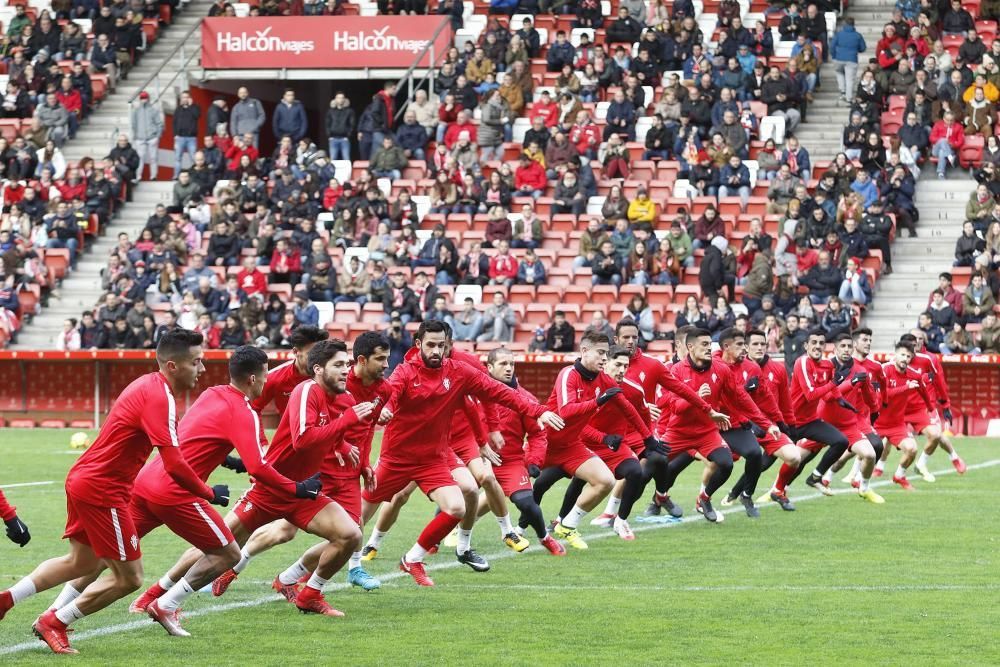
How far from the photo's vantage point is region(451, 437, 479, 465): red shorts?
13742mm

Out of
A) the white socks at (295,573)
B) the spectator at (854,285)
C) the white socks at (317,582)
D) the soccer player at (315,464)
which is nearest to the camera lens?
the soccer player at (315,464)

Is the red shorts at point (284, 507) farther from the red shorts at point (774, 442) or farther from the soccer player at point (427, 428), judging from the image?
the red shorts at point (774, 442)

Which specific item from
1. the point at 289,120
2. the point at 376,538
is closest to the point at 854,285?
the point at 289,120

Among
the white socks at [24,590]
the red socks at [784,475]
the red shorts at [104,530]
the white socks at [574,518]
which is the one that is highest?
the red shorts at [104,530]

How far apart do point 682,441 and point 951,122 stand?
16.8 meters

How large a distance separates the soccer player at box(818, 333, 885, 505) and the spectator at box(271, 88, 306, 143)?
18.7 metres

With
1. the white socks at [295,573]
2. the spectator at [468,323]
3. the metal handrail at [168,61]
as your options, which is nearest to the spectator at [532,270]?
the spectator at [468,323]

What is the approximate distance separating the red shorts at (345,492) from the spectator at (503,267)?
19442mm

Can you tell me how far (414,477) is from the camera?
1234 centimetres

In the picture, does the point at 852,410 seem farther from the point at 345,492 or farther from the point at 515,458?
the point at 345,492

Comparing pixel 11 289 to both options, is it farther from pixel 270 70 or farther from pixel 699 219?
pixel 699 219

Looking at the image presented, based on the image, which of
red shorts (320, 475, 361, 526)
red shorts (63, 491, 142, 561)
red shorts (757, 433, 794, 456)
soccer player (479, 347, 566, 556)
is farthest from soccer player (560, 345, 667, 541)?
red shorts (63, 491, 142, 561)

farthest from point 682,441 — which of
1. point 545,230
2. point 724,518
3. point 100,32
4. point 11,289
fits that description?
point 100,32

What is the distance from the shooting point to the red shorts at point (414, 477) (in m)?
12.3
